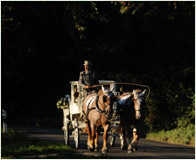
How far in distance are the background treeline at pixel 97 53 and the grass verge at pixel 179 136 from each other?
877mm

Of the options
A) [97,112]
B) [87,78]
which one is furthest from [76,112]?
[97,112]

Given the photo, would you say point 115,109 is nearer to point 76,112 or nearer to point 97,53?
point 76,112

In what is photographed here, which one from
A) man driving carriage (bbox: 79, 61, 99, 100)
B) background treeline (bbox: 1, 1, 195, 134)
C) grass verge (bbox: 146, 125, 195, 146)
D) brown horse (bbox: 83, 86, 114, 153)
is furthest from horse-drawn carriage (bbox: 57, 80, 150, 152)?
background treeline (bbox: 1, 1, 195, 134)

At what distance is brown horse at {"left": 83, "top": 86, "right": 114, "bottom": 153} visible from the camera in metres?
15.0

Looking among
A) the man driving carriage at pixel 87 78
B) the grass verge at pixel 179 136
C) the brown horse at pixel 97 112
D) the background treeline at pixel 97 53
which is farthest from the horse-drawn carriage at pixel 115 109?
the background treeline at pixel 97 53

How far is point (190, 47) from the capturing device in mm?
36562

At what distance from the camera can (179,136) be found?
72.4 ft

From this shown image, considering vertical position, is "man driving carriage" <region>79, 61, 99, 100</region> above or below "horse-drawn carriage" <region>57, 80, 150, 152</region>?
above

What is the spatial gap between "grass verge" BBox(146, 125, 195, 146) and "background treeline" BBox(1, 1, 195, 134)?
2.88 ft

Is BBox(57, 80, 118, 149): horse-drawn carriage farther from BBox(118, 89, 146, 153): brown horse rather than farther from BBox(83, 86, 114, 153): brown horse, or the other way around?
BBox(118, 89, 146, 153): brown horse

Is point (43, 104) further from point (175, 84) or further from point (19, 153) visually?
→ point (19, 153)

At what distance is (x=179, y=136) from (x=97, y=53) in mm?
10739

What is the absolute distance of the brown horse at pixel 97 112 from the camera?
14992 millimetres

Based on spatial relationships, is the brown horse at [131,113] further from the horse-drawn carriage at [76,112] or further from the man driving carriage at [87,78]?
the man driving carriage at [87,78]
